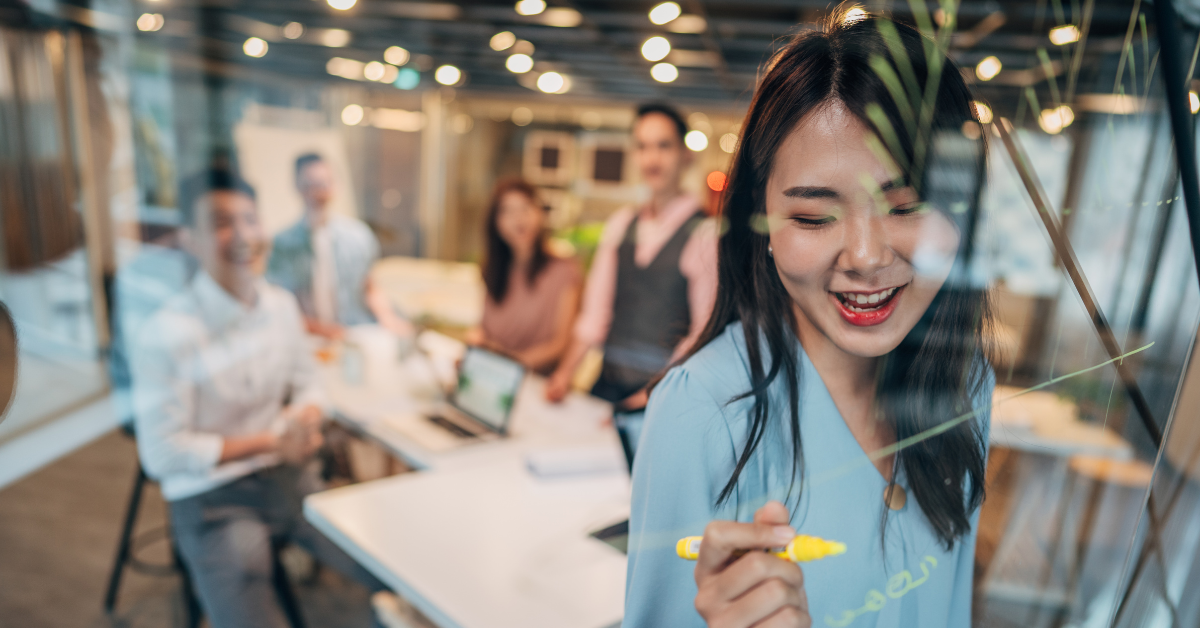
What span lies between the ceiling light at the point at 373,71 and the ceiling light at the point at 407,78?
0.15m

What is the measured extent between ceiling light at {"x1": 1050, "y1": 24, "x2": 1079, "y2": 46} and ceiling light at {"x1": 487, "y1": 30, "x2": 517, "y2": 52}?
10.3 ft

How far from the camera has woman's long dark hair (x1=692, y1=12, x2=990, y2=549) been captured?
37 centimetres

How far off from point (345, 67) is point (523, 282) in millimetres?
3219

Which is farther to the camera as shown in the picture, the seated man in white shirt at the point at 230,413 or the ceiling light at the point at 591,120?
the ceiling light at the point at 591,120

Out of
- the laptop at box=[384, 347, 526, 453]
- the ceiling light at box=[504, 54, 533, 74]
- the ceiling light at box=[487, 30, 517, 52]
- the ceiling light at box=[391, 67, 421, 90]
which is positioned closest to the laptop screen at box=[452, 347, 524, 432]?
the laptop at box=[384, 347, 526, 453]

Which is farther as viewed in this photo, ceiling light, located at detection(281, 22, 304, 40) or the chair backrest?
ceiling light, located at detection(281, 22, 304, 40)

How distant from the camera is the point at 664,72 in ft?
14.0

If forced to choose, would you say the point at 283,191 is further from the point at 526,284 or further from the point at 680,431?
the point at 680,431

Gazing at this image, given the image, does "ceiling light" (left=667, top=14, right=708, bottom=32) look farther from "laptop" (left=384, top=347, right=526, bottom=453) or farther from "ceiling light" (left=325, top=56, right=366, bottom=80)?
"ceiling light" (left=325, top=56, right=366, bottom=80)

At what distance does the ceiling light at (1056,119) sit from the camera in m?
0.62

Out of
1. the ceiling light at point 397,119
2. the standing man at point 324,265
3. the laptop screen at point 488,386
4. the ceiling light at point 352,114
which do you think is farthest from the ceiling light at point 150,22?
the laptop screen at point 488,386

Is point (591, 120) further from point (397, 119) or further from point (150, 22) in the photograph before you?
point (150, 22)

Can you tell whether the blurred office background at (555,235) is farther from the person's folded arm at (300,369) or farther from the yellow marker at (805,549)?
the person's folded arm at (300,369)

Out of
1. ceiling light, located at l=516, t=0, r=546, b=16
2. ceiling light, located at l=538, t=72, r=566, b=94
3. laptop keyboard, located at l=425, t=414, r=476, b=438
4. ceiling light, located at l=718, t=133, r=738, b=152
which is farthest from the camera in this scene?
ceiling light, located at l=538, t=72, r=566, b=94
